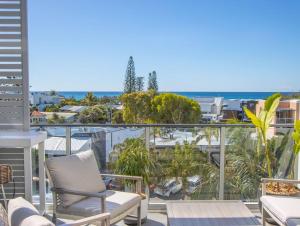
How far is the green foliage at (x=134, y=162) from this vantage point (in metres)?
3.92

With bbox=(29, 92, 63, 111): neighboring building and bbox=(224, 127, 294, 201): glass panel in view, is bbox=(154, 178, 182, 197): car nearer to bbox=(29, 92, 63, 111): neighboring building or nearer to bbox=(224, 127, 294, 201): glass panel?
bbox=(224, 127, 294, 201): glass panel

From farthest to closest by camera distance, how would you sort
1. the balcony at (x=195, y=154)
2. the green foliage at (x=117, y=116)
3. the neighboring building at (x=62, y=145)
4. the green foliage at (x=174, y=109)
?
1. the green foliage at (x=117, y=116)
2. the green foliage at (x=174, y=109)
3. the balcony at (x=195, y=154)
4. the neighboring building at (x=62, y=145)

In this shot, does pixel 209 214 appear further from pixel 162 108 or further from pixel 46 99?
pixel 46 99

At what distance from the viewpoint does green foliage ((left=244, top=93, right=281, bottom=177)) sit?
399cm

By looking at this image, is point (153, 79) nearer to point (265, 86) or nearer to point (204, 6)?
point (265, 86)

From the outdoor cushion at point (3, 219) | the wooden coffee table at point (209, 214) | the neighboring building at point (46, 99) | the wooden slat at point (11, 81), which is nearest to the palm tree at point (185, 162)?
the wooden coffee table at point (209, 214)

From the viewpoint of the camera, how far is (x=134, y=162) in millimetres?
3920

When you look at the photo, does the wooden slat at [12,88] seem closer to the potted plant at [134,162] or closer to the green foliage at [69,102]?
the potted plant at [134,162]

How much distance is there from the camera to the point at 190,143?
4266 millimetres

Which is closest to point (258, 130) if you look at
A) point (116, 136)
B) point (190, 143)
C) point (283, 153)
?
point (283, 153)

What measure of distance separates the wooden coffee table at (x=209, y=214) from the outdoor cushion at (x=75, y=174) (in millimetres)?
800

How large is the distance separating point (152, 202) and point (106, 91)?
30626 mm

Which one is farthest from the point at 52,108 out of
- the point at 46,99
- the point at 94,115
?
the point at 94,115

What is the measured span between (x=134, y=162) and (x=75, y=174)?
0.83 metres
